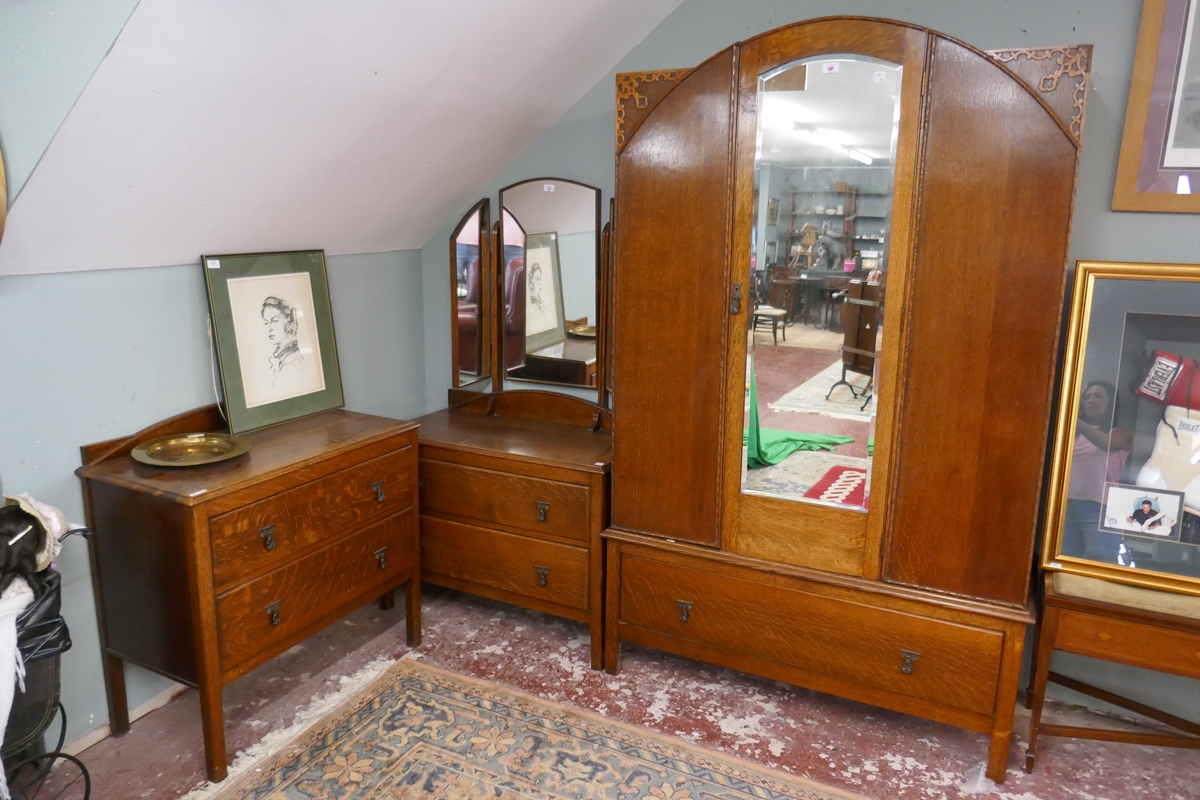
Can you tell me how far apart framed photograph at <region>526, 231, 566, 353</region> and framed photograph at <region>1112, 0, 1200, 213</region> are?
175cm

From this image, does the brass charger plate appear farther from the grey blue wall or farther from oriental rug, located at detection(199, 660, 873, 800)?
oriental rug, located at detection(199, 660, 873, 800)

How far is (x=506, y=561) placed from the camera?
273 cm

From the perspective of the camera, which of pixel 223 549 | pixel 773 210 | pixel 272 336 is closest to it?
pixel 223 549

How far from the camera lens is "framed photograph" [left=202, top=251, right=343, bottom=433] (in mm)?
2383

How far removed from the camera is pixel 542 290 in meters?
2.96

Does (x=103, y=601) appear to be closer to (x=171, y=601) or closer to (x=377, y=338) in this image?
(x=171, y=601)

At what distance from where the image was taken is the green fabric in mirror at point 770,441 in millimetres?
2172

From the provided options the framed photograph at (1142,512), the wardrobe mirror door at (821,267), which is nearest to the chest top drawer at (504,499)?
the wardrobe mirror door at (821,267)

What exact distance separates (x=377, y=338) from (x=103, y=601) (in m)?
1.29

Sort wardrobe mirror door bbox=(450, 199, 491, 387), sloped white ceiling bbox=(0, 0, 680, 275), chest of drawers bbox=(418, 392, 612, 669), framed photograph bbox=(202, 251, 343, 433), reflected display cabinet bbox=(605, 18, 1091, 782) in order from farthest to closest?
wardrobe mirror door bbox=(450, 199, 491, 387)
chest of drawers bbox=(418, 392, 612, 669)
framed photograph bbox=(202, 251, 343, 433)
reflected display cabinet bbox=(605, 18, 1091, 782)
sloped white ceiling bbox=(0, 0, 680, 275)

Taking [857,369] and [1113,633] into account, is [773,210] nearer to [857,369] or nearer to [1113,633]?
[857,369]

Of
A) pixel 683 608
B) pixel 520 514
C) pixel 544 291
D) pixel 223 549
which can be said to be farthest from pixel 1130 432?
pixel 223 549

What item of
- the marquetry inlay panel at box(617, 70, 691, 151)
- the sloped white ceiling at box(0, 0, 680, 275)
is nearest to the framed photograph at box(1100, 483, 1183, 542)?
the marquetry inlay panel at box(617, 70, 691, 151)

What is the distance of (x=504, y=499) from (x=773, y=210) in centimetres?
128
